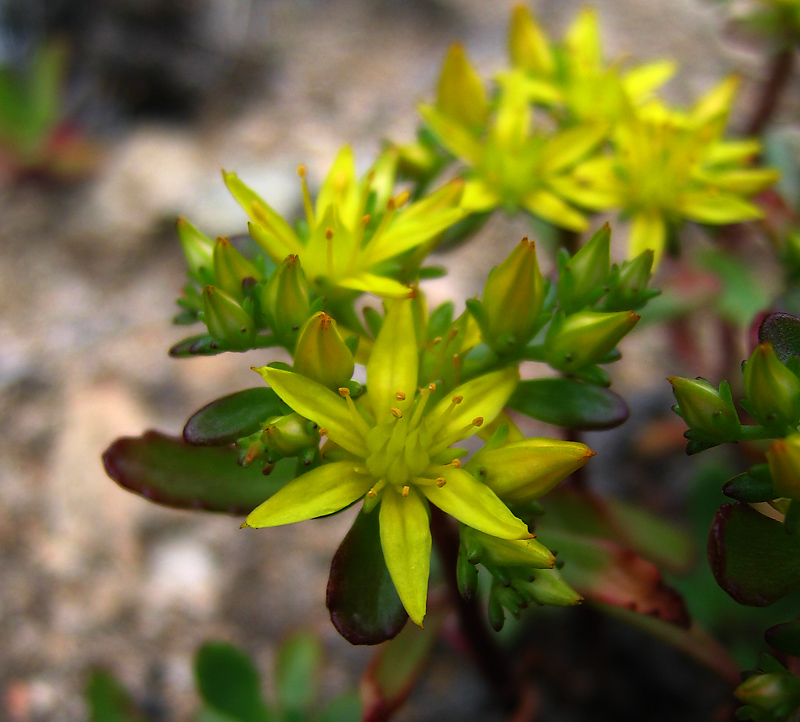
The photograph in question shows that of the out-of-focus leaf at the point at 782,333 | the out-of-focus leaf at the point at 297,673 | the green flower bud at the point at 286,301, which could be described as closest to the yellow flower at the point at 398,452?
the green flower bud at the point at 286,301

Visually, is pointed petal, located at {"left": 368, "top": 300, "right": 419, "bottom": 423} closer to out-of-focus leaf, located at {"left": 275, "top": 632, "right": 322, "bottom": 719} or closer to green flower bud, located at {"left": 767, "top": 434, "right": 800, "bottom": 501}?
green flower bud, located at {"left": 767, "top": 434, "right": 800, "bottom": 501}

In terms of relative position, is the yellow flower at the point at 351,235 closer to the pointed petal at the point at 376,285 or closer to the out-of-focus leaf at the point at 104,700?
the pointed petal at the point at 376,285

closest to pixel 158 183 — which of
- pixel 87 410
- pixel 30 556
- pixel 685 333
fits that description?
pixel 87 410

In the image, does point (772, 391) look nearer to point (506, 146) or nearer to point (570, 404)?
point (570, 404)

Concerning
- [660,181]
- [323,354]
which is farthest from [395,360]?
[660,181]

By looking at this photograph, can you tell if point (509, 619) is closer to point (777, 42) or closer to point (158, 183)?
point (777, 42)
